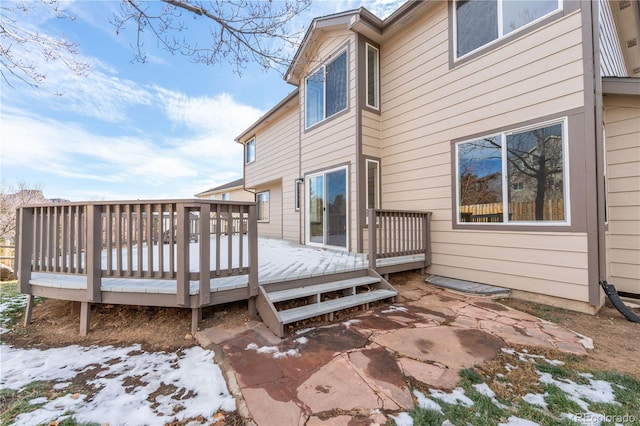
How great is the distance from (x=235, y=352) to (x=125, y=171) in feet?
69.7

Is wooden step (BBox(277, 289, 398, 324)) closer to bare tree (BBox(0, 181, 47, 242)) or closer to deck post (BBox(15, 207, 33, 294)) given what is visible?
deck post (BBox(15, 207, 33, 294))

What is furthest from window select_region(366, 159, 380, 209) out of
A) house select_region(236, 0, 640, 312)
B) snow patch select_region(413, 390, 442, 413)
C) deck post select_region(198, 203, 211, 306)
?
snow patch select_region(413, 390, 442, 413)

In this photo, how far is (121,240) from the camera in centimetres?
290

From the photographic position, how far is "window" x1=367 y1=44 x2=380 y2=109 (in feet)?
19.0

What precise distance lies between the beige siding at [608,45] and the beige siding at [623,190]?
2.26 feet

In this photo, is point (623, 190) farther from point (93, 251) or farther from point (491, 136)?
Result: point (93, 251)

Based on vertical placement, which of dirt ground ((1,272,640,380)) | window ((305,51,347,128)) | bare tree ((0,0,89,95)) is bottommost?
dirt ground ((1,272,640,380))

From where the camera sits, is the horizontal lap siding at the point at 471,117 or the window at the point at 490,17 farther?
the window at the point at 490,17

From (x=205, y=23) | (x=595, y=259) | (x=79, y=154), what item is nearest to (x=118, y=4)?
(x=205, y=23)

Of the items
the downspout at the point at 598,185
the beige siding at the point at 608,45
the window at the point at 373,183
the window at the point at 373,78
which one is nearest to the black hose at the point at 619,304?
the downspout at the point at 598,185

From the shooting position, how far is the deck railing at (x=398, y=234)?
4.06m

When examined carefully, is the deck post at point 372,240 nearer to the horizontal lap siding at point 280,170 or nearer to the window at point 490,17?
the window at point 490,17

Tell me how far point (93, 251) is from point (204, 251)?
1281 mm

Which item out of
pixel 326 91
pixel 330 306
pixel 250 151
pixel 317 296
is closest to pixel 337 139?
pixel 326 91
